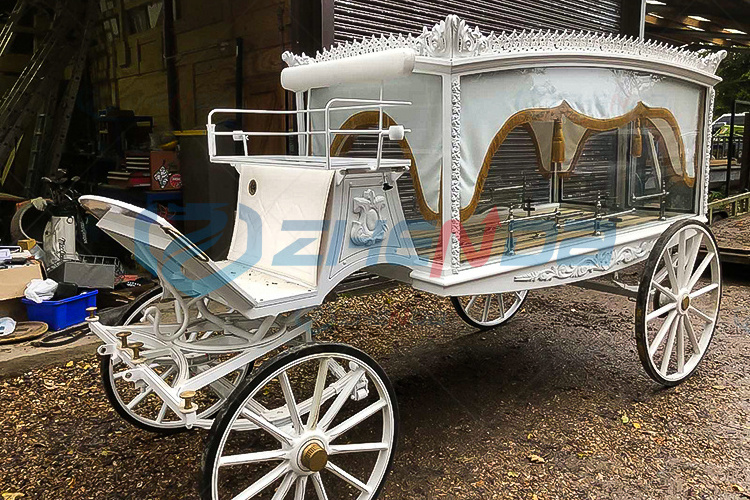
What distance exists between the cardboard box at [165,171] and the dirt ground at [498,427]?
249 cm

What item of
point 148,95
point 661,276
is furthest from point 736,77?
point 148,95

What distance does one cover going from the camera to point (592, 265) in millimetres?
3299

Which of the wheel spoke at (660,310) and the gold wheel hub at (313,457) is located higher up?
the wheel spoke at (660,310)

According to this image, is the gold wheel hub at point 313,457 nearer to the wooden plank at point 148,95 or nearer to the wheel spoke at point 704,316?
the wheel spoke at point 704,316

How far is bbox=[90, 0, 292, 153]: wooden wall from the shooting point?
5.30m

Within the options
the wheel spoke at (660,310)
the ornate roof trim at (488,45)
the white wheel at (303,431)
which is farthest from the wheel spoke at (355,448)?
the wheel spoke at (660,310)

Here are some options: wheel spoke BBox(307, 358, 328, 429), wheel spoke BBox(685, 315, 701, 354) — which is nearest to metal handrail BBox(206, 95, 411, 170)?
wheel spoke BBox(307, 358, 328, 429)

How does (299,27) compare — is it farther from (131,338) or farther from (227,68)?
(131,338)

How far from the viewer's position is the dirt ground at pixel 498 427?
2684 mm

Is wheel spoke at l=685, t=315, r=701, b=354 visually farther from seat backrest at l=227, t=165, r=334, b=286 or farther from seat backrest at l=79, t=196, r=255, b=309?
seat backrest at l=79, t=196, r=255, b=309

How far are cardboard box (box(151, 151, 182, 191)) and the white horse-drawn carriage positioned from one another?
2.93m

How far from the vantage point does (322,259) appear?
2.46m

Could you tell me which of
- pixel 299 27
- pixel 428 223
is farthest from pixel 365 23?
pixel 428 223

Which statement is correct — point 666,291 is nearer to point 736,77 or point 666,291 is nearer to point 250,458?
point 250,458
